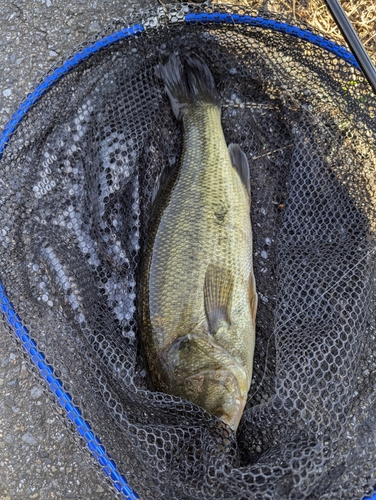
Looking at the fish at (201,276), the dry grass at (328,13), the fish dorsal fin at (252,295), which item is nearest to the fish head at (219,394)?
the fish at (201,276)

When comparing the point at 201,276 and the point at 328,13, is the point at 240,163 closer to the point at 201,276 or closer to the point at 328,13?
the point at 201,276

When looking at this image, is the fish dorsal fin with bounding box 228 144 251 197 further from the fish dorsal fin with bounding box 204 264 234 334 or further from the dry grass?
the dry grass

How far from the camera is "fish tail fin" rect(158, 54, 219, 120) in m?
2.23

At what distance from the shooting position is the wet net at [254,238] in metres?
1.67

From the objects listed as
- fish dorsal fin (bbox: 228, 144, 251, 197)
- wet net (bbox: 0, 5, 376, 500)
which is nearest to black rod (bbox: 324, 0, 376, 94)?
wet net (bbox: 0, 5, 376, 500)

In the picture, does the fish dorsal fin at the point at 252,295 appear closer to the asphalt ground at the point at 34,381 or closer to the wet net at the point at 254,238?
the wet net at the point at 254,238

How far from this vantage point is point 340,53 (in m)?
2.13

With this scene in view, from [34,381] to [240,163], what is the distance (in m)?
1.63

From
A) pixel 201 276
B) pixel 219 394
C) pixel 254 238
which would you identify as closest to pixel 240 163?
pixel 254 238

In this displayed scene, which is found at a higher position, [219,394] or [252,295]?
[252,295]

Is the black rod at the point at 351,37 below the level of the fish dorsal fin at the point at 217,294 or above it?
above

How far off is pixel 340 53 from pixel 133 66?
1.03 m

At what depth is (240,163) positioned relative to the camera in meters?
2.21

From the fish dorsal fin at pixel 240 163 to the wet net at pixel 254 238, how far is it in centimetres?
13
